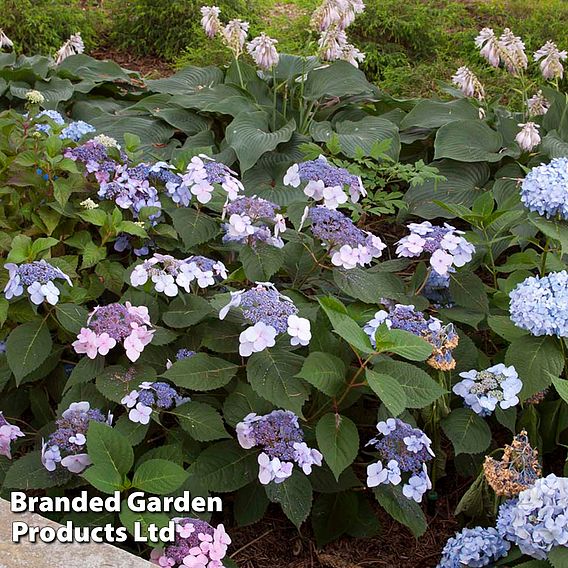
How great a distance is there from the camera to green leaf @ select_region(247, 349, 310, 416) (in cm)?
189

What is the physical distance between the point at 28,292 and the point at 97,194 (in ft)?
1.81

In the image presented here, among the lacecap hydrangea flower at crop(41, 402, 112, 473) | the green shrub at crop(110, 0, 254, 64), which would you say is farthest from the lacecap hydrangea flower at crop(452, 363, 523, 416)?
the green shrub at crop(110, 0, 254, 64)

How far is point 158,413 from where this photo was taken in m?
1.95

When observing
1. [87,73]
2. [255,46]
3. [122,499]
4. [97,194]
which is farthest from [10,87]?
[122,499]

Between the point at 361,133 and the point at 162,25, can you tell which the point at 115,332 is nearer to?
the point at 361,133

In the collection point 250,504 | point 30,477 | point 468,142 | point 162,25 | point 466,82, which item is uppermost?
point 466,82

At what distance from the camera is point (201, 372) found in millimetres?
2008

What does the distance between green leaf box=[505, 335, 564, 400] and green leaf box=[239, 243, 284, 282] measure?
0.63m

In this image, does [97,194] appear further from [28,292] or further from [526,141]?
[526,141]

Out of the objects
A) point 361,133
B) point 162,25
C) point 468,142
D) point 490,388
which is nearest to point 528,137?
point 468,142

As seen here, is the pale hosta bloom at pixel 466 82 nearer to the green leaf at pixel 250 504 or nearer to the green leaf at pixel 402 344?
the green leaf at pixel 402 344

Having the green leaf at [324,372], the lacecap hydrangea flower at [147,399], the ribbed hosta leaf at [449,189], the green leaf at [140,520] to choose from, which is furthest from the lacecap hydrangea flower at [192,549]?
the ribbed hosta leaf at [449,189]

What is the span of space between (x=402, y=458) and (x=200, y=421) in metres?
0.47

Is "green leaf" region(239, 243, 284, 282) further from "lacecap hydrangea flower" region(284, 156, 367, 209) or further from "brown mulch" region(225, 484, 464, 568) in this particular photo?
"brown mulch" region(225, 484, 464, 568)
